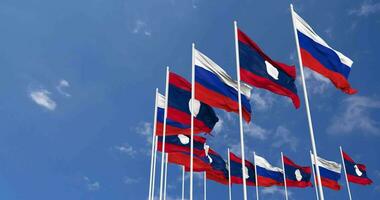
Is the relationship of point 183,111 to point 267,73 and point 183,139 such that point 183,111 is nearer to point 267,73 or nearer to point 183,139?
point 183,139

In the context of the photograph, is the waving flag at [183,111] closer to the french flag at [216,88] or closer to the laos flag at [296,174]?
the french flag at [216,88]

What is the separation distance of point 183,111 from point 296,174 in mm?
17905

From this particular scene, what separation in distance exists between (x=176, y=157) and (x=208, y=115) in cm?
732

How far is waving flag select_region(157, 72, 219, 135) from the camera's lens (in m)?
18.7

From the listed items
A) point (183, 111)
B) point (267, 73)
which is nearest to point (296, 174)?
point (183, 111)

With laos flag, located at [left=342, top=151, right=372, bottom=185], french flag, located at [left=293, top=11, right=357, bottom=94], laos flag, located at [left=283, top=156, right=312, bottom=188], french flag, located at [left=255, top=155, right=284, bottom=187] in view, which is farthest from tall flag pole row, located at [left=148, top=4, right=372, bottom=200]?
laos flag, located at [left=342, top=151, right=372, bottom=185]

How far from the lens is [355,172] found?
3497 cm

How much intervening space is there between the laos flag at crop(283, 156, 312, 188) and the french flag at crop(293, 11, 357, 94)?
1966cm

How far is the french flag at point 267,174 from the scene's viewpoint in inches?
1223

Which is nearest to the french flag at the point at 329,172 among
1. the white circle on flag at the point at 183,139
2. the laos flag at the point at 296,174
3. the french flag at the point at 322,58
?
the laos flag at the point at 296,174

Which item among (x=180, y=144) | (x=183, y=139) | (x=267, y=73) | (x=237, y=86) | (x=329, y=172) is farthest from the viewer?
(x=329, y=172)

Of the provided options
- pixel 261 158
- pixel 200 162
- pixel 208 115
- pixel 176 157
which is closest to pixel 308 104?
pixel 208 115

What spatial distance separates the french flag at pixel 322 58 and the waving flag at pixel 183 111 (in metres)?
5.85

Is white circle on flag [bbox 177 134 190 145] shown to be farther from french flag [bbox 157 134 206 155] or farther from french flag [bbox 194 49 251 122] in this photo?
french flag [bbox 194 49 251 122]
